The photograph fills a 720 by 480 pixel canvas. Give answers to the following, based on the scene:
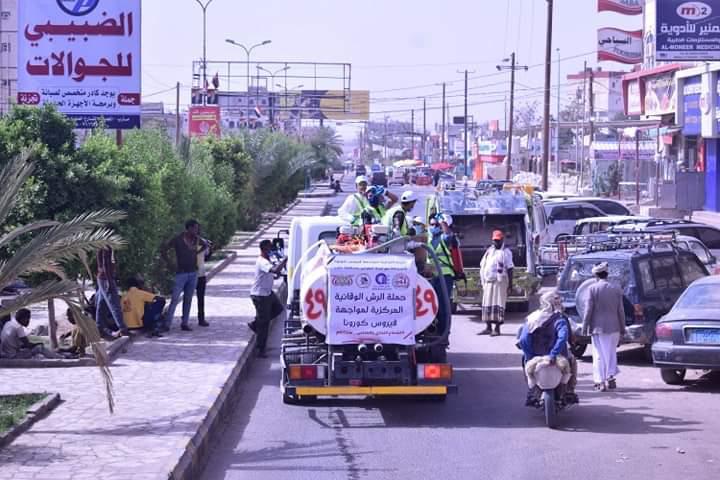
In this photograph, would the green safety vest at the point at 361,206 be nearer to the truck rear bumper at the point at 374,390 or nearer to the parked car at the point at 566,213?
the truck rear bumper at the point at 374,390

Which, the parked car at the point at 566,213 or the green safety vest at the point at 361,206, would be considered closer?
the green safety vest at the point at 361,206

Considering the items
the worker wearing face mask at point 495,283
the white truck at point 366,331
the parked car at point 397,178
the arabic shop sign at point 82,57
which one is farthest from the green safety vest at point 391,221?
the parked car at point 397,178

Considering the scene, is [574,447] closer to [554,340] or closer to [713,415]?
[554,340]

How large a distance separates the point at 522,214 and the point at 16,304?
1312cm

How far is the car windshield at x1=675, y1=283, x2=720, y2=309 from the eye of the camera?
14.2m

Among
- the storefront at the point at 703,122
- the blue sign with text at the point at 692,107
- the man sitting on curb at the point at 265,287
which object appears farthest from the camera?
the blue sign with text at the point at 692,107

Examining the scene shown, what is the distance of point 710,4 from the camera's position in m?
35.9

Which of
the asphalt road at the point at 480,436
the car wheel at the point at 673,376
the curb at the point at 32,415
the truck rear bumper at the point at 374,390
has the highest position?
the truck rear bumper at the point at 374,390

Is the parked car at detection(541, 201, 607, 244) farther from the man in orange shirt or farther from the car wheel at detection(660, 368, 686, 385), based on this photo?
the car wheel at detection(660, 368, 686, 385)

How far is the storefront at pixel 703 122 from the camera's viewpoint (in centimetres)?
4562

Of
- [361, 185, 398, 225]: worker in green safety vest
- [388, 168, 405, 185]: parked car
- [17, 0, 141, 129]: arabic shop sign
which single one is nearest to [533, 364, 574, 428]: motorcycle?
[361, 185, 398, 225]: worker in green safety vest

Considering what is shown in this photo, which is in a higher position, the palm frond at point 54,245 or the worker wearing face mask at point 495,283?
the palm frond at point 54,245

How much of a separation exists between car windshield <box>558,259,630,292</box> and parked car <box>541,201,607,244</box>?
1547 centimetres

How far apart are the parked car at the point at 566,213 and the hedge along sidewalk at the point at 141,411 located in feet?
49.8
